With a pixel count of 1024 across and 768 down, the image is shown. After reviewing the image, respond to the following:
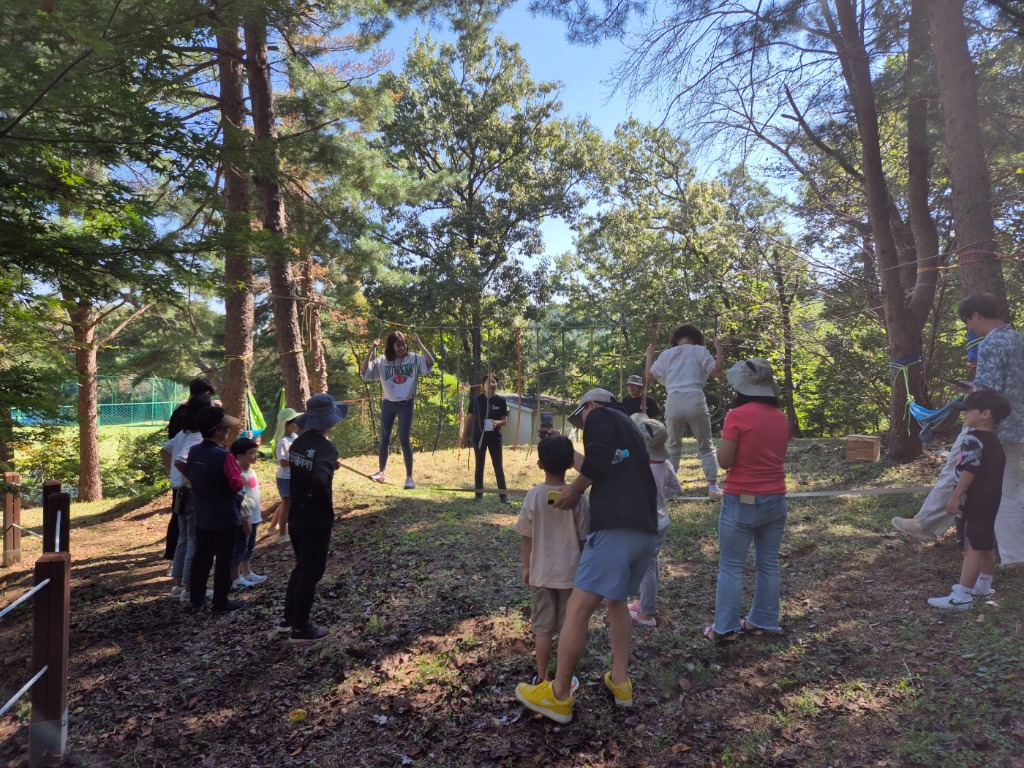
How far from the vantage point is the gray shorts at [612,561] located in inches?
108

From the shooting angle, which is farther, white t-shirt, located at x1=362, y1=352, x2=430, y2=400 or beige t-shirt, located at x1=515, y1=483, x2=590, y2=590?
white t-shirt, located at x1=362, y1=352, x2=430, y2=400

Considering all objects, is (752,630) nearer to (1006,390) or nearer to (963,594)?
(963,594)

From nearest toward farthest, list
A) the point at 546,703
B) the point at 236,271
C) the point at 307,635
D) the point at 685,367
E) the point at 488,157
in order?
the point at 546,703
the point at 307,635
the point at 685,367
the point at 236,271
the point at 488,157

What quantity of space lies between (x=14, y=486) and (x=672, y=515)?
781 centimetres

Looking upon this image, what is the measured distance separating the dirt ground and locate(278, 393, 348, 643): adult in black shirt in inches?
14.1

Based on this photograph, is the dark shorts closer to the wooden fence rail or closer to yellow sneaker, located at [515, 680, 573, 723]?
yellow sneaker, located at [515, 680, 573, 723]

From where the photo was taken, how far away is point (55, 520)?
4.05 metres

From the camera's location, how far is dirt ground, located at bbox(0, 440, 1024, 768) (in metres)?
2.80


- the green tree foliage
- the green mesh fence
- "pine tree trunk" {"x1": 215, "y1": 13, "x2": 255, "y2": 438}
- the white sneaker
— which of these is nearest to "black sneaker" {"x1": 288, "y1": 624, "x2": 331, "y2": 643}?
the white sneaker

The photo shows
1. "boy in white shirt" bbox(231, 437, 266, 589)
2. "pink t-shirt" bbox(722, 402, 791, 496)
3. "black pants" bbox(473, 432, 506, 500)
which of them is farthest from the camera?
"black pants" bbox(473, 432, 506, 500)

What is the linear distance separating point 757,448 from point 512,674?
185cm

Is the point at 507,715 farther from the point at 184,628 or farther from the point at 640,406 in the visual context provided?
the point at 640,406

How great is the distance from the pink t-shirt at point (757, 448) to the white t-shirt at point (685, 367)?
168 centimetres

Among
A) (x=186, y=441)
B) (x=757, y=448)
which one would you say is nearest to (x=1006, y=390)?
(x=757, y=448)
